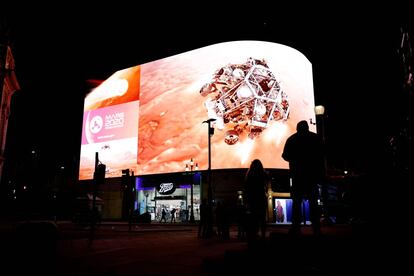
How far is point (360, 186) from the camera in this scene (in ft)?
31.2

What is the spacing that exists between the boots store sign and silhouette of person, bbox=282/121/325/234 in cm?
2528

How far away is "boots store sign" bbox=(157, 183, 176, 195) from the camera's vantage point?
30.4 m

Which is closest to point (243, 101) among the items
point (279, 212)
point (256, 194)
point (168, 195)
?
point (279, 212)

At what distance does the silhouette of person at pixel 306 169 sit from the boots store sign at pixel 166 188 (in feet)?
82.9

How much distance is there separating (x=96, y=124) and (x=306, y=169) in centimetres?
3204

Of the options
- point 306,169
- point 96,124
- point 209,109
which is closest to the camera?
point 306,169

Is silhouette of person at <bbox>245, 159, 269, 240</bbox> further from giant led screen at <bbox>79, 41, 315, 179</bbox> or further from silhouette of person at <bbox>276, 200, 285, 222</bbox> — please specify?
silhouette of person at <bbox>276, 200, 285, 222</bbox>

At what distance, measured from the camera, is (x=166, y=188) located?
3070cm

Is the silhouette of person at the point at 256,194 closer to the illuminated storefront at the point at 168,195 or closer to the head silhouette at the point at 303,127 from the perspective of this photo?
the head silhouette at the point at 303,127

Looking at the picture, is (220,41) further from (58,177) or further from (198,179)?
(58,177)

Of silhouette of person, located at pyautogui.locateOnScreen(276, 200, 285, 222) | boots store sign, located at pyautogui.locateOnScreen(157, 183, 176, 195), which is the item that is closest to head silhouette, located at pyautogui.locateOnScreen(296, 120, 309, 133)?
boots store sign, located at pyautogui.locateOnScreen(157, 183, 176, 195)

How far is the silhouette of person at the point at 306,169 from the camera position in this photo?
5559 millimetres

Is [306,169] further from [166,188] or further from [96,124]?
[96,124]

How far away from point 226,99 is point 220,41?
698 cm
